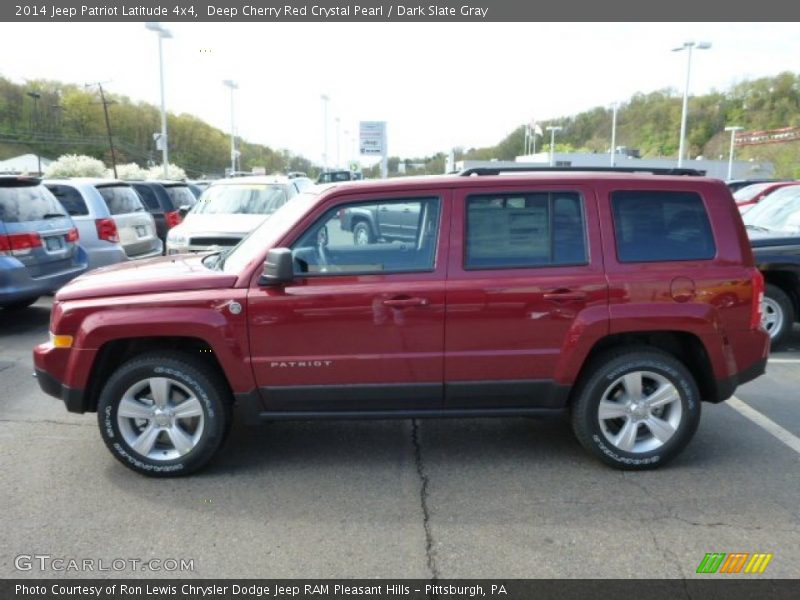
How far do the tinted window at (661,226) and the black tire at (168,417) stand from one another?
2.70 m

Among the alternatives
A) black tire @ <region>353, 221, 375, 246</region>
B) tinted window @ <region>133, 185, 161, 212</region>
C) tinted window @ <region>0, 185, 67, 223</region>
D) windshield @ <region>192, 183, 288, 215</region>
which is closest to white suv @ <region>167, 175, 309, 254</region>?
windshield @ <region>192, 183, 288, 215</region>

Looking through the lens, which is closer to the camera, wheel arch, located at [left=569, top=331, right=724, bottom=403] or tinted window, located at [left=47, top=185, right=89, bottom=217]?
wheel arch, located at [left=569, top=331, right=724, bottom=403]

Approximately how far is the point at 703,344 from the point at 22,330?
24.8ft

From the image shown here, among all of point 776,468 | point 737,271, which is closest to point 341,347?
point 737,271

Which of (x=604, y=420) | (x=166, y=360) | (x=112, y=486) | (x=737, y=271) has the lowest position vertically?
(x=112, y=486)

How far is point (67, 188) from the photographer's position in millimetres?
10148

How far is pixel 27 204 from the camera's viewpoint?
809 centimetres

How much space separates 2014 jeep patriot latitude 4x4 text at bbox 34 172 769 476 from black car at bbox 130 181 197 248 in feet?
33.2

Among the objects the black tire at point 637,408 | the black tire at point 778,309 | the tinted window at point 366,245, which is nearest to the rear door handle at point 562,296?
the black tire at point 637,408

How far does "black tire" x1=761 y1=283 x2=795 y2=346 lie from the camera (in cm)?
723

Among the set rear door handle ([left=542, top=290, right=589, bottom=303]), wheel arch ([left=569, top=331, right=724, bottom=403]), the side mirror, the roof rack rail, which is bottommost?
wheel arch ([left=569, top=331, right=724, bottom=403])

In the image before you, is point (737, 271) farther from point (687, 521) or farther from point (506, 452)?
point (506, 452)

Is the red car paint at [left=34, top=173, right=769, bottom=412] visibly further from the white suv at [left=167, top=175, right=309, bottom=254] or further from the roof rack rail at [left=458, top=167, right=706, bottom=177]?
the white suv at [left=167, top=175, right=309, bottom=254]

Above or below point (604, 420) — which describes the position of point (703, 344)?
above
